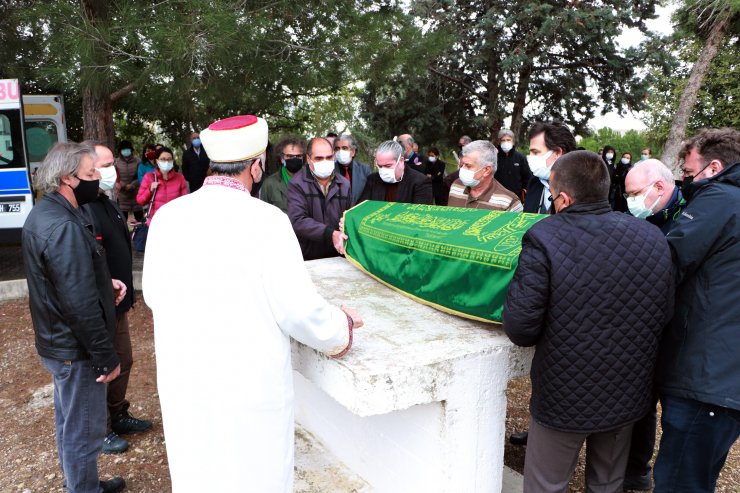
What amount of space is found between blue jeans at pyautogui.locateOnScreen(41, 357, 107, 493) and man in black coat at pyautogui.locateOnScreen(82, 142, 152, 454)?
656 millimetres

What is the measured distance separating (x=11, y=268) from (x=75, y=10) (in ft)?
16.2

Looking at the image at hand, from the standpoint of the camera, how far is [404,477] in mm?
2477

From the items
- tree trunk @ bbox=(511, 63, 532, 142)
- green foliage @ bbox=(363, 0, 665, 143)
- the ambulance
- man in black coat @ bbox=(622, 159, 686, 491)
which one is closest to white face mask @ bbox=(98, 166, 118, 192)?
man in black coat @ bbox=(622, 159, 686, 491)

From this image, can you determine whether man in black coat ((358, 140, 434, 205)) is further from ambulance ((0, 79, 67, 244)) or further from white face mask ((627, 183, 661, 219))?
ambulance ((0, 79, 67, 244))

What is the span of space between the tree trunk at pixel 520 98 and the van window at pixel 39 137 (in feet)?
30.1

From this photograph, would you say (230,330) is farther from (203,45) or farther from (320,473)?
(203,45)

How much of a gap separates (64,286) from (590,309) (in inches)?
84.8

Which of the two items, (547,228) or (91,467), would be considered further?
(91,467)

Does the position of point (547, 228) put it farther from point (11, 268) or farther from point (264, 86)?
point (11, 268)

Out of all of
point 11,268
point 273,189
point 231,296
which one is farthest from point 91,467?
point 11,268

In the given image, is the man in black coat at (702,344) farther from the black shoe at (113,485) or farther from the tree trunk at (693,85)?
the tree trunk at (693,85)

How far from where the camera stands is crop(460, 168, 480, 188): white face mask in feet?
11.5

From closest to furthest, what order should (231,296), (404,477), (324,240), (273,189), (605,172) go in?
(231,296) → (605,172) → (404,477) → (324,240) → (273,189)

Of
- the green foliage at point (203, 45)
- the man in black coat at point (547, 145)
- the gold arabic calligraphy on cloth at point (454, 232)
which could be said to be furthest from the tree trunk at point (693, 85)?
the gold arabic calligraphy on cloth at point (454, 232)
